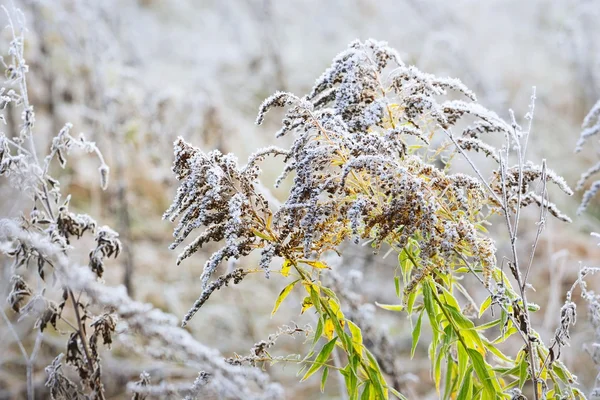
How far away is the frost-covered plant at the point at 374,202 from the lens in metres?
1.06

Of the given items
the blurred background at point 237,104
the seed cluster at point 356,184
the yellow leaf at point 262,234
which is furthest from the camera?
the blurred background at point 237,104

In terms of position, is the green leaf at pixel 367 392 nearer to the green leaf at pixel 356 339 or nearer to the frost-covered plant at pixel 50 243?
the green leaf at pixel 356 339

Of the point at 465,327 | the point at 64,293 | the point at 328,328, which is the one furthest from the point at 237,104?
the point at 465,327

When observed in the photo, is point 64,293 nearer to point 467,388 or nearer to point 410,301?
point 410,301

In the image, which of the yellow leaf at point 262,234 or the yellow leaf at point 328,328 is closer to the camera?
the yellow leaf at point 262,234

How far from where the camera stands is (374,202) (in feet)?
3.67

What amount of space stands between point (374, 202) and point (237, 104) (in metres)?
5.57

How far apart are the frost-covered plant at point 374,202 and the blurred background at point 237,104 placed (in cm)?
85

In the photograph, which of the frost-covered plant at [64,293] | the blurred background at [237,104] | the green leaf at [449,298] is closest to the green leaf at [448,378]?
the green leaf at [449,298]

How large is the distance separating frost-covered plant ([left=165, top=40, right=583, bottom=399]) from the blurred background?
2.77ft

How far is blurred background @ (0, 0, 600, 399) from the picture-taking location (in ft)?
12.3

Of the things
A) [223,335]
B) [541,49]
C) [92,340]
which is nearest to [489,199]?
[92,340]

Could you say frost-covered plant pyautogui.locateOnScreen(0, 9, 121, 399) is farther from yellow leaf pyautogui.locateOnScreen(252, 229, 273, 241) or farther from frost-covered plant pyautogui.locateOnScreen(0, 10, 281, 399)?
yellow leaf pyautogui.locateOnScreen(252, 229, 273, 241)

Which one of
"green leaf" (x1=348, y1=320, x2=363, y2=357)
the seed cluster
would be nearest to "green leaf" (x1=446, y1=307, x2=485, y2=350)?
the seed cluster
